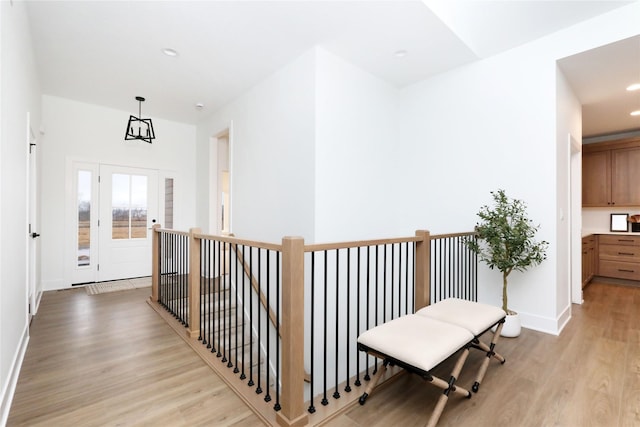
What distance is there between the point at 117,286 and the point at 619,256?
314 inches

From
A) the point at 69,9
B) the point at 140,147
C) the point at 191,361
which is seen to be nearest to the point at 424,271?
the point at 191,361

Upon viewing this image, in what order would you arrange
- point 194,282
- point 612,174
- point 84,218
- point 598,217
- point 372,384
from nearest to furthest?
point 372,384 → point 194,282 → point 84,218 → point 612,174 → point 598,217

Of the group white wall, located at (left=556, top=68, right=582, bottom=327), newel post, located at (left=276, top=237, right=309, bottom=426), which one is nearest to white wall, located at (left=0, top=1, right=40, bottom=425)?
newel post, located at (left=276, top=237, right=309, bottom=426)

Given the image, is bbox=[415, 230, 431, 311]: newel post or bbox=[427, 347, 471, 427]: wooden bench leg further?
bbox=[415, 230, 431, 311]: newel post

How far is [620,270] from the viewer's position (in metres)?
4.80

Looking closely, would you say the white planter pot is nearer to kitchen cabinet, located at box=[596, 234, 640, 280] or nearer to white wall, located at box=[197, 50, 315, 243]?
white wall, located at box=[197, 50, 315, 243]

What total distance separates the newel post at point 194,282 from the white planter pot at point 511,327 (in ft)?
9.47

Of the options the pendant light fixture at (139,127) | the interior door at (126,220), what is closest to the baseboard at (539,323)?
the pendant light fixture at (139,127)

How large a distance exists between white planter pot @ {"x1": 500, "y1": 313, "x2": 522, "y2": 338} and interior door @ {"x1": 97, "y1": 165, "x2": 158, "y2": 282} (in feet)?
18.2

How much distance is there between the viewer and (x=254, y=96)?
13.5 feet

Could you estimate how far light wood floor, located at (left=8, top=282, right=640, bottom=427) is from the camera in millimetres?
1725

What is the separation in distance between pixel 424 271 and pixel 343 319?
137 centimetres

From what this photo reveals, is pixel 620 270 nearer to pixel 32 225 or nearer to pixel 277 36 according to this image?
pixel 277 36

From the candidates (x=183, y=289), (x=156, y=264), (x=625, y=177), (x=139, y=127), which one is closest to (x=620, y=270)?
(x=625, y=177)
